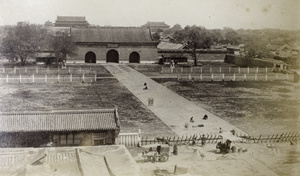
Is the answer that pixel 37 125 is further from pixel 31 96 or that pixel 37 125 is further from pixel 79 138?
pixel 31 96

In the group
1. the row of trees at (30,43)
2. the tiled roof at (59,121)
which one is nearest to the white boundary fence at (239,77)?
the row of trees at (30,43)

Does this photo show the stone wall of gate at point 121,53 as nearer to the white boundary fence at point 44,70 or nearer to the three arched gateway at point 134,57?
the three arched gateway at point 134,57

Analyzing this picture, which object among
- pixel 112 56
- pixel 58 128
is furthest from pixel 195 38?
pixel 58 128

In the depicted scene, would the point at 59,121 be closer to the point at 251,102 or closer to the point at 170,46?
the point at 251,102

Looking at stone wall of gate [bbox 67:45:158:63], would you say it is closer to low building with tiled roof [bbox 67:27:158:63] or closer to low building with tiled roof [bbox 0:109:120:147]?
low building with tiled roof [bbox 67:27:158:63]

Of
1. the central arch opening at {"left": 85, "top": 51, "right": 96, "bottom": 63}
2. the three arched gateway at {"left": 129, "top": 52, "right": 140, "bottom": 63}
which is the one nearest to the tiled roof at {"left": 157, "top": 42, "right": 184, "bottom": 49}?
the three arched gateway at {"left": 129, "top": 52, "right": 140, "bottom": 63}

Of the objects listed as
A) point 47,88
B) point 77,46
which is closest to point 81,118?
point 47,88
